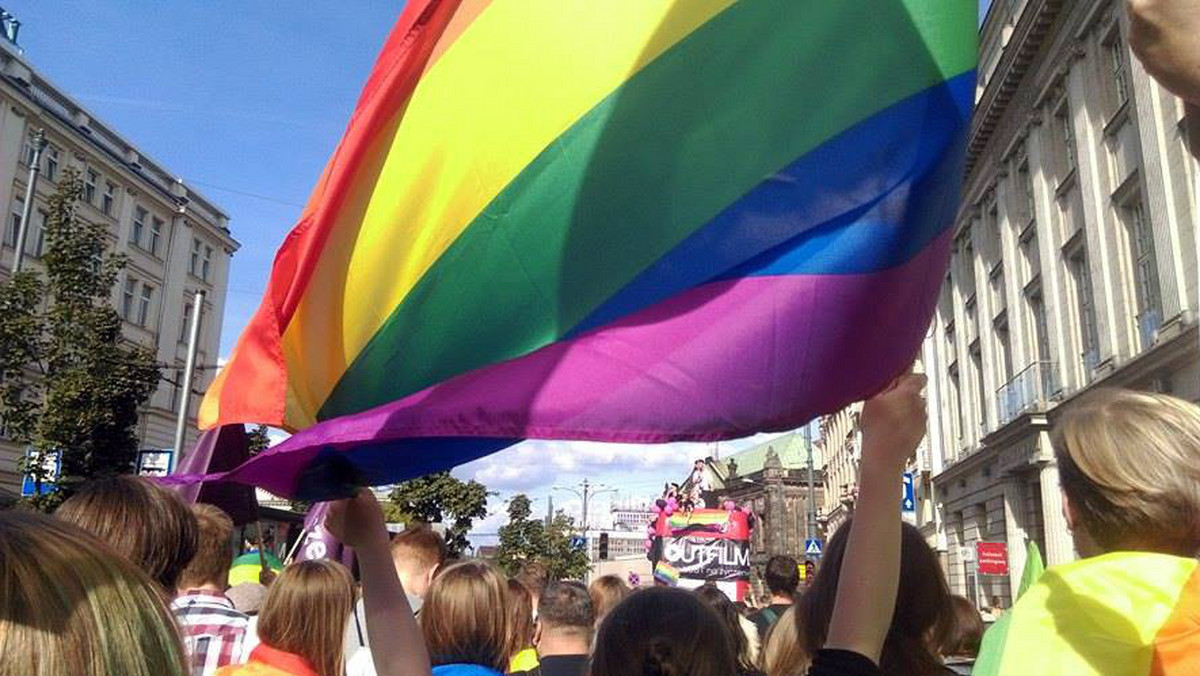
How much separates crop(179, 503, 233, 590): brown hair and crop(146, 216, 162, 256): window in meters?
44.7

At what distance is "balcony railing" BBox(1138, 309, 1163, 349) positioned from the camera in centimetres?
2002

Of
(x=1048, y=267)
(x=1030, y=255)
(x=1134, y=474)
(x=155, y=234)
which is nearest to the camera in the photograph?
(x=1134, y=474)

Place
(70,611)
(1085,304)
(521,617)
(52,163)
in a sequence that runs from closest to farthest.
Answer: (70,611) < (521,617) < (1085,304) < (52,163)

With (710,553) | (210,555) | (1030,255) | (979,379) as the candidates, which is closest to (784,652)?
(210,555)

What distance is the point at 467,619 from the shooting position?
3791 millimetres

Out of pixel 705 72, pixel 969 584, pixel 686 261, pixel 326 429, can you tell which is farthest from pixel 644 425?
pixel 969 584

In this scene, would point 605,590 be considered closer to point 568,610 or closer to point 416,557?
point 416,557

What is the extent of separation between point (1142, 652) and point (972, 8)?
1774 mm

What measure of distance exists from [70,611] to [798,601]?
1.89 m

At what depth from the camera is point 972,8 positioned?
9.04ft

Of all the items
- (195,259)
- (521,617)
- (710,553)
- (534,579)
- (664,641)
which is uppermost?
(195,259)

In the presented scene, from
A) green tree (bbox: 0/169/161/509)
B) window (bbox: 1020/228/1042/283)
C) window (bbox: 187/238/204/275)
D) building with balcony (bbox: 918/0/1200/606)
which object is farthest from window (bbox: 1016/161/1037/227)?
window (bbox: 187/238/204/275)

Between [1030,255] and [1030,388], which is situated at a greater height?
[1030,255]

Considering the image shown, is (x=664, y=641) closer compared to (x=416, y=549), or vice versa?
(x=664, y=641)
